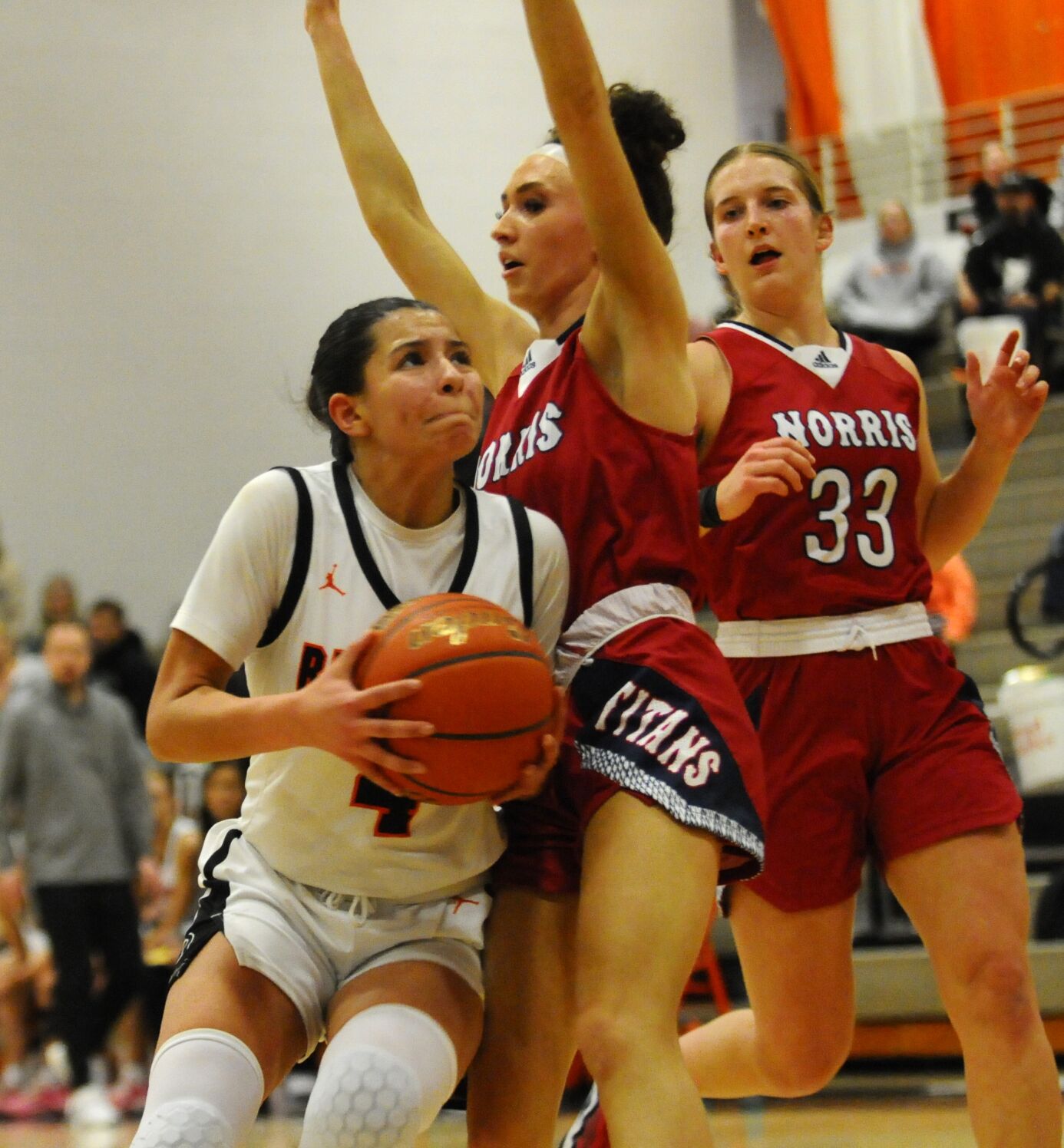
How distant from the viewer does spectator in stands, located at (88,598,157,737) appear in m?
8.79

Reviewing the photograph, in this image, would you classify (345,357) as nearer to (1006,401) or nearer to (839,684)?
(839,684)

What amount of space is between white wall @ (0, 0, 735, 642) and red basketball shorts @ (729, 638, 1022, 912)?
6460mm

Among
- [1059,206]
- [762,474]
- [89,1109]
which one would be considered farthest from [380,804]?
[1059,206]

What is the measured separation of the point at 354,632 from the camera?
2.61 metres

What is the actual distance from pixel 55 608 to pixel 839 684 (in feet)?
22.1

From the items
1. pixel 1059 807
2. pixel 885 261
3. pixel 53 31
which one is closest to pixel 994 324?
pixel 885 261

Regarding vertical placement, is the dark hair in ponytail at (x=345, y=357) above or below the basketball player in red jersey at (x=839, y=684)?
above

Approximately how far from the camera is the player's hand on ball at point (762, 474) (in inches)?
111

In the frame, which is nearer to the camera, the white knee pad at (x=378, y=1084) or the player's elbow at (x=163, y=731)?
the white knee pad at (x=378, y=1084)

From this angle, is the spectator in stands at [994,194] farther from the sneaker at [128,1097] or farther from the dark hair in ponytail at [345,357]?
the dark hair in ponytail at [345,357]

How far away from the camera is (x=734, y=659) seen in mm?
3381

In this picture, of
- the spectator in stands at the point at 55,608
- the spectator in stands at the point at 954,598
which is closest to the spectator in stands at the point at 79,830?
the spectator in stands at the point at 55,608

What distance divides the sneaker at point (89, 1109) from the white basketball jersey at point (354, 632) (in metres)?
4.34

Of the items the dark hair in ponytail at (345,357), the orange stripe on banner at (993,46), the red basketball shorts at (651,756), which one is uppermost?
the dark hair in ponytail at (345,357)
